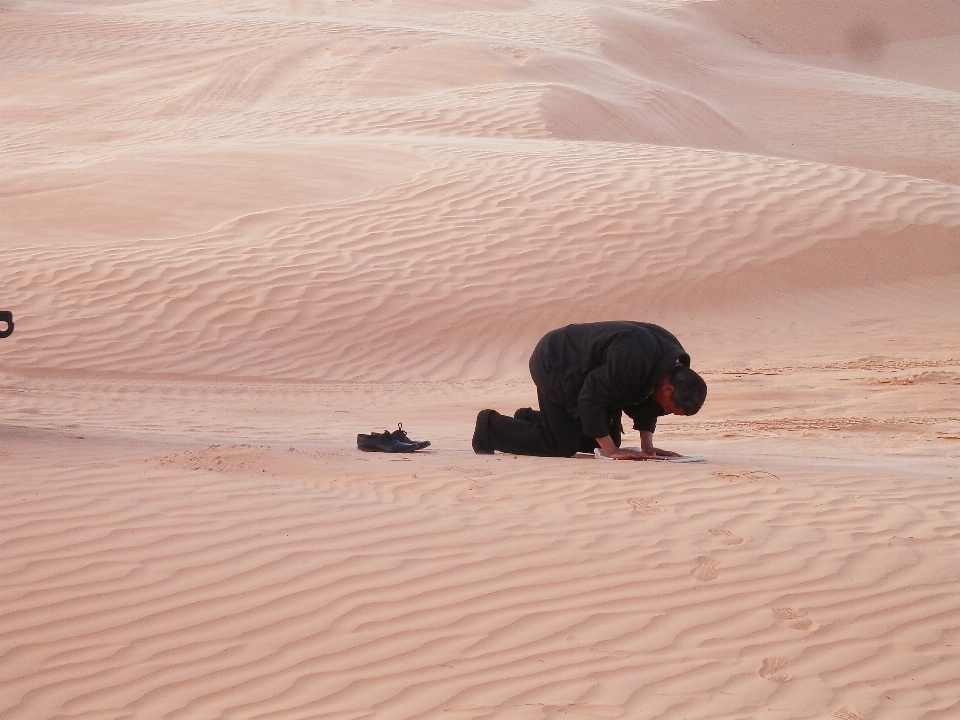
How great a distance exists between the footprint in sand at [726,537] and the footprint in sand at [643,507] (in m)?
0.30

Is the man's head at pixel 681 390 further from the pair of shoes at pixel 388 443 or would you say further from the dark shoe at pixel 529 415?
the pair of shoes at pixel 388 443

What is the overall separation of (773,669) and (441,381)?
582 centimetres

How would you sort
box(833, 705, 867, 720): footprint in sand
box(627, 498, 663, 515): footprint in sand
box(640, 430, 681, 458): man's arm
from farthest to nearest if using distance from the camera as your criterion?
1. box(640, 430, 681, 458): man's arm
2. box(627, 498, 663, 515): footprint in sand
3. box(833, 705, 867, 720): footprint in sand

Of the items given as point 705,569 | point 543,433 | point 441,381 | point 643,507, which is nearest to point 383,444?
point 543,433

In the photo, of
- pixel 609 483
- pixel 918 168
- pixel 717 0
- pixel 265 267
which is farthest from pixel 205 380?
pixel 717 0

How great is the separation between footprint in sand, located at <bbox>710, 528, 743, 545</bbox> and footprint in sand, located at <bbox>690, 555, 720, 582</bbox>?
19 cm

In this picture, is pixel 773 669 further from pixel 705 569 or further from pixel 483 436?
pixel 483 436

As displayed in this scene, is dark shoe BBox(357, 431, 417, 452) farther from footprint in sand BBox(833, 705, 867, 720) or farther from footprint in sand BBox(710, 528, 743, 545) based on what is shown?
footprint in sand BBox(833, 705, 867, 720)

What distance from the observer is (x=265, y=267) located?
424 inches

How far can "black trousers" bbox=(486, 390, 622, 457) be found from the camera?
5.87 metres

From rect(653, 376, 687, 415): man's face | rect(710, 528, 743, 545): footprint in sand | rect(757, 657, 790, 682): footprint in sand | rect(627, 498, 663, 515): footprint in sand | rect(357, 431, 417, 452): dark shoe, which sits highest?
rect(653, 376, 687, 415): man's face

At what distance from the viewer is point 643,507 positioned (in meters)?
5.11

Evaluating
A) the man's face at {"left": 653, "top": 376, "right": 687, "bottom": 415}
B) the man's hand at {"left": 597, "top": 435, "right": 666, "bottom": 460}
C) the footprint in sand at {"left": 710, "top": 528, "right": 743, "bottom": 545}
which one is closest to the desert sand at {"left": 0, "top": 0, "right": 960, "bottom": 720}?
the footprint in sand at {"left": 710, "top": 528, "right": 743, "bottom": 545}

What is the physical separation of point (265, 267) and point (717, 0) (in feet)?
81.3
